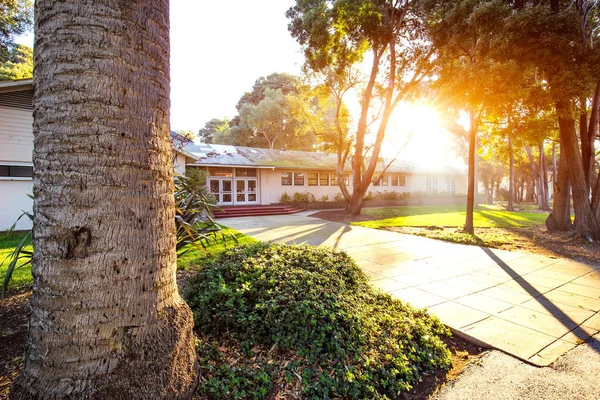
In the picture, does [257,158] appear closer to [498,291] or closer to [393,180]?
[393,180]

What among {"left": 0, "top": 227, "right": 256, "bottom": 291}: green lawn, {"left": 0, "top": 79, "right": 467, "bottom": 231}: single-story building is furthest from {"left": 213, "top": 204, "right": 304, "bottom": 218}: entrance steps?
{"left": 0, "top": 227, "right": 256, "bottom": 291}: green lawn

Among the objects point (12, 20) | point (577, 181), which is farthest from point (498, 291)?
point (12, 20)

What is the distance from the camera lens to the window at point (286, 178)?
20.8 metres

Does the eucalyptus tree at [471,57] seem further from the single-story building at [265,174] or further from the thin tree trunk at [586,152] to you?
the single-story building at [265,174]

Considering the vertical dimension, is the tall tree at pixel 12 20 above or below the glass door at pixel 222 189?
above

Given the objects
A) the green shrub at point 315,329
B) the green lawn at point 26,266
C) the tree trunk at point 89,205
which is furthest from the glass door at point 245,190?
the tree trunk at point 89,205

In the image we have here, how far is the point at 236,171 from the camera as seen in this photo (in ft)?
62.8

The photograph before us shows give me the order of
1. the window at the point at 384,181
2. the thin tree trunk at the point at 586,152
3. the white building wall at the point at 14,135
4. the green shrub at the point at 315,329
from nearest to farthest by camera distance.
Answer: the green shrub at the point at 315,329 → the thin tree trunk at the point at 586,152 → the white building wall at the point at 14,135 → the window at the point at 384,181

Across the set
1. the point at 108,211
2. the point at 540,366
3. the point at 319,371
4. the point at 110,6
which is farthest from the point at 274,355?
the point at 110,6

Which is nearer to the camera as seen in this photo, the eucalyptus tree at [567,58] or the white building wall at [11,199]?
the eucalyptus tree at [567,58]

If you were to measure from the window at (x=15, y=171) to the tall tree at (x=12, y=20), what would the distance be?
15.8 feet

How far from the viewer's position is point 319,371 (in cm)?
210

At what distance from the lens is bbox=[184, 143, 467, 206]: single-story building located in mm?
18438

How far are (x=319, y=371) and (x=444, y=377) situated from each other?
105cm
